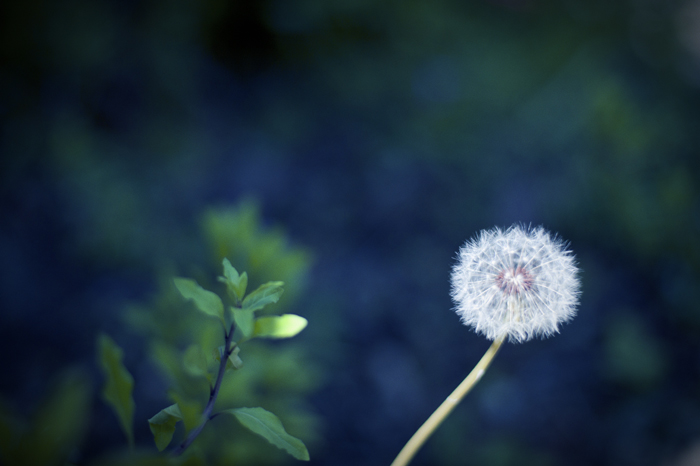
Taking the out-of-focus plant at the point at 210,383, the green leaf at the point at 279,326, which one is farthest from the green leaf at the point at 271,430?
the green leaf at the point at 279,326

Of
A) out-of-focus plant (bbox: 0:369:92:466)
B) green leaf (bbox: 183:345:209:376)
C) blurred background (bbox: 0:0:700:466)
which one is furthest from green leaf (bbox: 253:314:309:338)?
blurred background (bbox: 0:0:700:466)

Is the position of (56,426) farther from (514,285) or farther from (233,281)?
(514,285)

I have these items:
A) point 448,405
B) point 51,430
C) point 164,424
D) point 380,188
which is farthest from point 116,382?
point 380,188

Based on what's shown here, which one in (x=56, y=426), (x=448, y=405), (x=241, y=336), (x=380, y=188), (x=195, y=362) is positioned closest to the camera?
(x=56, y=426)

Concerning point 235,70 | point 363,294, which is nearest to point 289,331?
point 363,294

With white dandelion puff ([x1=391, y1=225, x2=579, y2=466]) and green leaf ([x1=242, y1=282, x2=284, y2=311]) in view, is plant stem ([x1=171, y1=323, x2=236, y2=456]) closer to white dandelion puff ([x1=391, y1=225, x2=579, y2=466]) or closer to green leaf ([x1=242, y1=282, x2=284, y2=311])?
green leaf ([x1=242, y1=282, x2=284, y2=311])

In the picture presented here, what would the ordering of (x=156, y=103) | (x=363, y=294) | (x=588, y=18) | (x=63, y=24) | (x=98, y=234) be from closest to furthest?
(x=98, y=234) < (x=63, y=24) < (x=363, y=294) < (x=156, y=103) < (x=588, y=18)

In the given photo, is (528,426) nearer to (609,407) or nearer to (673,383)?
(609,407)
